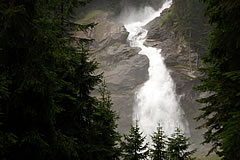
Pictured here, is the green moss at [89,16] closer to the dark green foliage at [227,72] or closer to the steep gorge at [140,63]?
the steep gorge at [140,63]

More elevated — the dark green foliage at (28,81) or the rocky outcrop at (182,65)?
the rocky outcrop at (182,65)

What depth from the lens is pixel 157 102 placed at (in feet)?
96.9

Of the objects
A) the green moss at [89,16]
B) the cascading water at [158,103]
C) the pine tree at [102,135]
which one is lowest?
the pine tree at [102,135]

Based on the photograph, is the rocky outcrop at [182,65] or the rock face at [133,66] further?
the rock face at [133,66]

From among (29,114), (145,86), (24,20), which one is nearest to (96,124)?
(29,114)

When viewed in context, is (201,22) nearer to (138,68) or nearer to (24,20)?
(138,68)

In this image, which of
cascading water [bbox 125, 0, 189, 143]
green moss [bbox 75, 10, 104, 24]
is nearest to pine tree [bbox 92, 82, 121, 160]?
cascading water [bbox 125, 0, 189, 143]

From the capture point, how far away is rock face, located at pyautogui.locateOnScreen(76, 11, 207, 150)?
2945 cm

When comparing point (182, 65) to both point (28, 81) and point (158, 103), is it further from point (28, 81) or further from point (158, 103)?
point (28, 81)

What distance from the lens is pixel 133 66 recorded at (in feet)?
121

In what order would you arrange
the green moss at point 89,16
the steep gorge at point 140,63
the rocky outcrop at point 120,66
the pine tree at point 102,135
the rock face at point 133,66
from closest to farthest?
the pine tree at point 102,135
the rock face at point 133,66
the steep gorge at point 140,63
the rocky outcrop at point 120,66
the green moss at point 89,16

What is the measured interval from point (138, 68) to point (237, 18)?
1308 inches

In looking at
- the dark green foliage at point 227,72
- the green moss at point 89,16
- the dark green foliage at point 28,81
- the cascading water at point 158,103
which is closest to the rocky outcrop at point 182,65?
the cascading water at point 158,103

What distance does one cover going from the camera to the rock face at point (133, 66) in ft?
96.6
